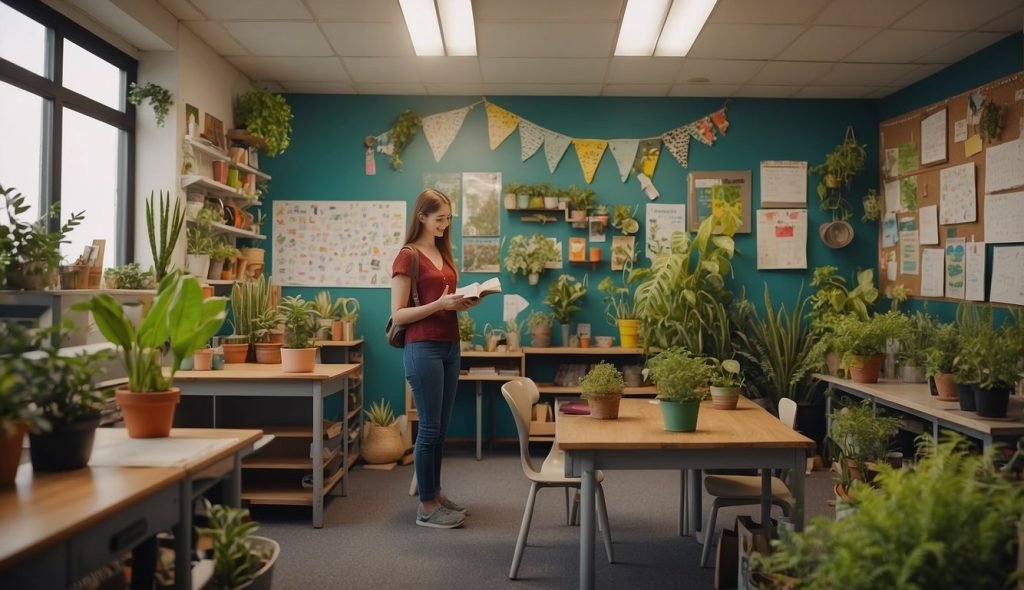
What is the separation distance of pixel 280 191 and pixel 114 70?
1695 millimetres

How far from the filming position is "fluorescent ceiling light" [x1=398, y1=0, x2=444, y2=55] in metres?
4.22

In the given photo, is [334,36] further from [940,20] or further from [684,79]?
[940,20]

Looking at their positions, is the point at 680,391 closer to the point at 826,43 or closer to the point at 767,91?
the point at 826,43

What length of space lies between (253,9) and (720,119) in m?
3.62

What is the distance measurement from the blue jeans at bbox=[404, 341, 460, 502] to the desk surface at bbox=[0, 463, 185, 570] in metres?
1.90

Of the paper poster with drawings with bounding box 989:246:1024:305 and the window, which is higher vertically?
the window

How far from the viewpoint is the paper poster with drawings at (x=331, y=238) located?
19.8 ft

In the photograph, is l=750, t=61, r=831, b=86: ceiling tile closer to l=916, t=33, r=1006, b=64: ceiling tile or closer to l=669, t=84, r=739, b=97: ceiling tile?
l=669, t=84, r=739, b=97: ceiling tile

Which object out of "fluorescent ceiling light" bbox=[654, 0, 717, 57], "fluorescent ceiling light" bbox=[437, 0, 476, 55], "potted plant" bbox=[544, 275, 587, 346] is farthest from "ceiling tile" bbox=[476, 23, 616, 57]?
"potted plant" bbox=[544, 275, 587, 346]

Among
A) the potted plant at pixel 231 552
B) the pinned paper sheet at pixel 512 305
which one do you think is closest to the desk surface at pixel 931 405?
the pinned paper sheet at pixel 512 305

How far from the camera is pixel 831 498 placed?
454 centimetres

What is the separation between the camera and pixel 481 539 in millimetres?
3779

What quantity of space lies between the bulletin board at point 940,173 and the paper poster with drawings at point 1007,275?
0.07m

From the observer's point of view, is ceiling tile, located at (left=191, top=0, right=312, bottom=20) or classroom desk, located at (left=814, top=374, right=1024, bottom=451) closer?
classroom desk, located at (left=814, top=374, right=1024, bottom=451)
